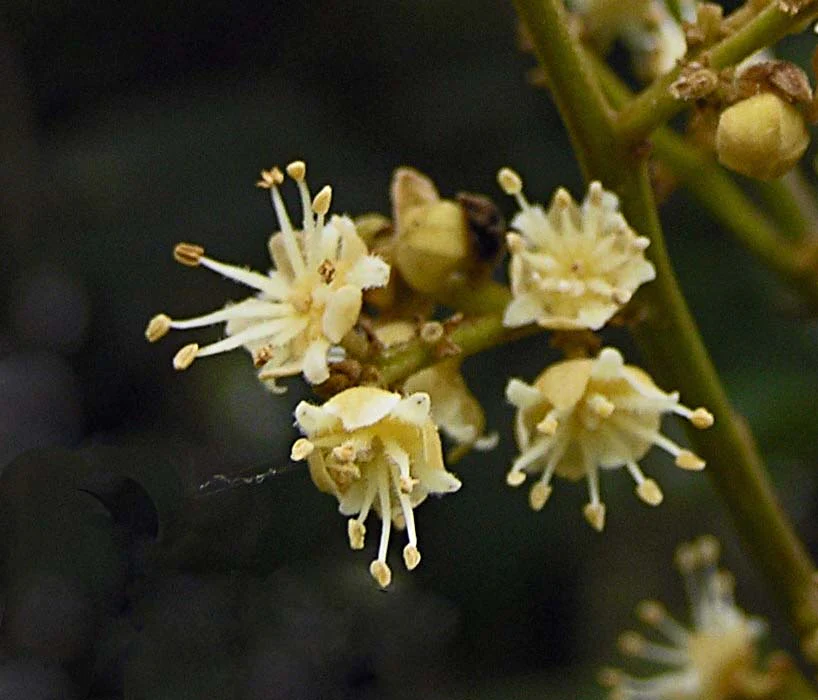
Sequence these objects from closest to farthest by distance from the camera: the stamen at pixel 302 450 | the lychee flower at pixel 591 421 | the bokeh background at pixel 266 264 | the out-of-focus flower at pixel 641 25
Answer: the stamen at pixel 302 450 → the lychee flower at pixel 591 421 → the out-of-focus flower at pixel 641 25 → the bokeh background at pixel 266 264

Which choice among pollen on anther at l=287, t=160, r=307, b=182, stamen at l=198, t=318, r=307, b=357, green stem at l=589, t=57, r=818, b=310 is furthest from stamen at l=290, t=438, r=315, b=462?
green stem at l=589, t=57, r=818, b=310

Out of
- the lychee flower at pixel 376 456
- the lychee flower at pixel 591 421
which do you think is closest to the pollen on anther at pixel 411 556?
the lychee flower at pixel 376 456

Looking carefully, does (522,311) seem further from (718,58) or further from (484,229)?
(718,58)

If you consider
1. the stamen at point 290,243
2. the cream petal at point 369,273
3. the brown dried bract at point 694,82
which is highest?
the stamen at point 290,243

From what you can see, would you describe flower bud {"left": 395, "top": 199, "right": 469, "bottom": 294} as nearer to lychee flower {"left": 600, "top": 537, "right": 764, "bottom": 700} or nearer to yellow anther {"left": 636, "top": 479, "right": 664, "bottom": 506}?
yellow anther {"left": 636, "top": 479, "right": 664, "bottom": 506}

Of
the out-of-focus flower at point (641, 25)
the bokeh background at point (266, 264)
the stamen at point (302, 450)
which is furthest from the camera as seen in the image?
the bokeh background at point (266, 264)

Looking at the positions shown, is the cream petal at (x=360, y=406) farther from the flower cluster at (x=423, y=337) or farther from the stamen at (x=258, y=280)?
the stamen at (x=258, y=280)

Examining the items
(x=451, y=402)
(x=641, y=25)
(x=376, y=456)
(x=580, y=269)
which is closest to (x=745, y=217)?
(x=641, y=25)
